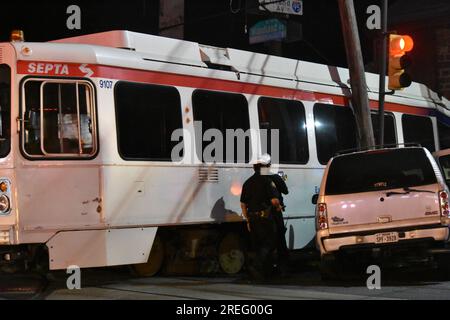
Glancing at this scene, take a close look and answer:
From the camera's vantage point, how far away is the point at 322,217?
917 cm

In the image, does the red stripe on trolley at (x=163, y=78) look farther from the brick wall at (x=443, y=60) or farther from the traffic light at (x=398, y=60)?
the brick wall at (x=443, y=60)

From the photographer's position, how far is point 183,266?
10438 millimetres

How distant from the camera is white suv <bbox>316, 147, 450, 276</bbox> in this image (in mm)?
8656

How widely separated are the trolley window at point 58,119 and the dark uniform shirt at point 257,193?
241cm

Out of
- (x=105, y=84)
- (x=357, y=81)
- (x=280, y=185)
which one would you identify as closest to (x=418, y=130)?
(x=357, y=81)

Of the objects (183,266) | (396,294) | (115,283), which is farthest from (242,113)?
(396,294)

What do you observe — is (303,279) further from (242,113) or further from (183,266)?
(242,113)

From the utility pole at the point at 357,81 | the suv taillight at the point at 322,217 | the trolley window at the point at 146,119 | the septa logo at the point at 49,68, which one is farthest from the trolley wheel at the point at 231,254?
the septa logo at the point at 49,68

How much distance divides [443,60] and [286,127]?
29.1ft

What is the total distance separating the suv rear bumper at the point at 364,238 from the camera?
339 inches

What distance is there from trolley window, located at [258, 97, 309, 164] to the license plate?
2863 millimetres

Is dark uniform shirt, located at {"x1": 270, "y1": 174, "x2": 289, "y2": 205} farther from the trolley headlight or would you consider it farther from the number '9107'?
the trolley headlight

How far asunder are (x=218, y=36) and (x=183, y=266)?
15767mm

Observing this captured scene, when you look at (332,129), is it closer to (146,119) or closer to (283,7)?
(146,119)
